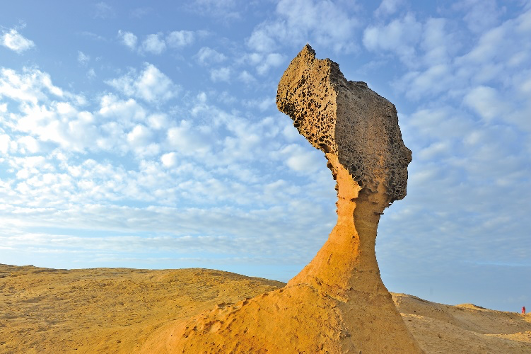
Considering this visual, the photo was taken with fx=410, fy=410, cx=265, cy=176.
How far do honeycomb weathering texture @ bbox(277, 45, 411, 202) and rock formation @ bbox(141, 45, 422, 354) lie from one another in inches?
0.6

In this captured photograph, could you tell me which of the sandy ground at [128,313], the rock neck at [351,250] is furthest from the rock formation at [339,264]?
the sandy ground at [128,313]

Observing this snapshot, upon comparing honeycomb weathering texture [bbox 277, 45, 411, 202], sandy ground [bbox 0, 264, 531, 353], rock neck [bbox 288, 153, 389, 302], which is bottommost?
sandy ground [bbox 0, 264, 531, 353]

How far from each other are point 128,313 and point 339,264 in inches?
270

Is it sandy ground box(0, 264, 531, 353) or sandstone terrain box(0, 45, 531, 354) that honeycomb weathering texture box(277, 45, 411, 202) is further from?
sandy ground box(0, 264, 531, 353)

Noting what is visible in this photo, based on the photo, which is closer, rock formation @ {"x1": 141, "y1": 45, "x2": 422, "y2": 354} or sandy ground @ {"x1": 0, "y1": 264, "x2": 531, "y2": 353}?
rock formation @ {"x1": 141, "y1": 45, "x2": 422, "y2": 354}

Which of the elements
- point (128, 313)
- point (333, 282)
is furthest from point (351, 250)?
point (128, 313)

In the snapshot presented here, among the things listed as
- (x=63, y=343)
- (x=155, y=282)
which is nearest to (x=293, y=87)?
(x=63, y=343)

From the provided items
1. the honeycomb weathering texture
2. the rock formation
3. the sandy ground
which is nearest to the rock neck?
the rock formation

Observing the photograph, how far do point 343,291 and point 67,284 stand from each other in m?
11.9

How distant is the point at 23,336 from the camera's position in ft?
28.0

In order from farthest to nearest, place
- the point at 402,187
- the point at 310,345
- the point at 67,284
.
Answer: the point at 67,284
the point at 402,187
the point at 310,345

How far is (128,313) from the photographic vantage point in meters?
10.5

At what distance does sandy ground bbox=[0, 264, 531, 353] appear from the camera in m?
8.07

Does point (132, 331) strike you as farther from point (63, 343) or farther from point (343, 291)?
point (343, 291)
